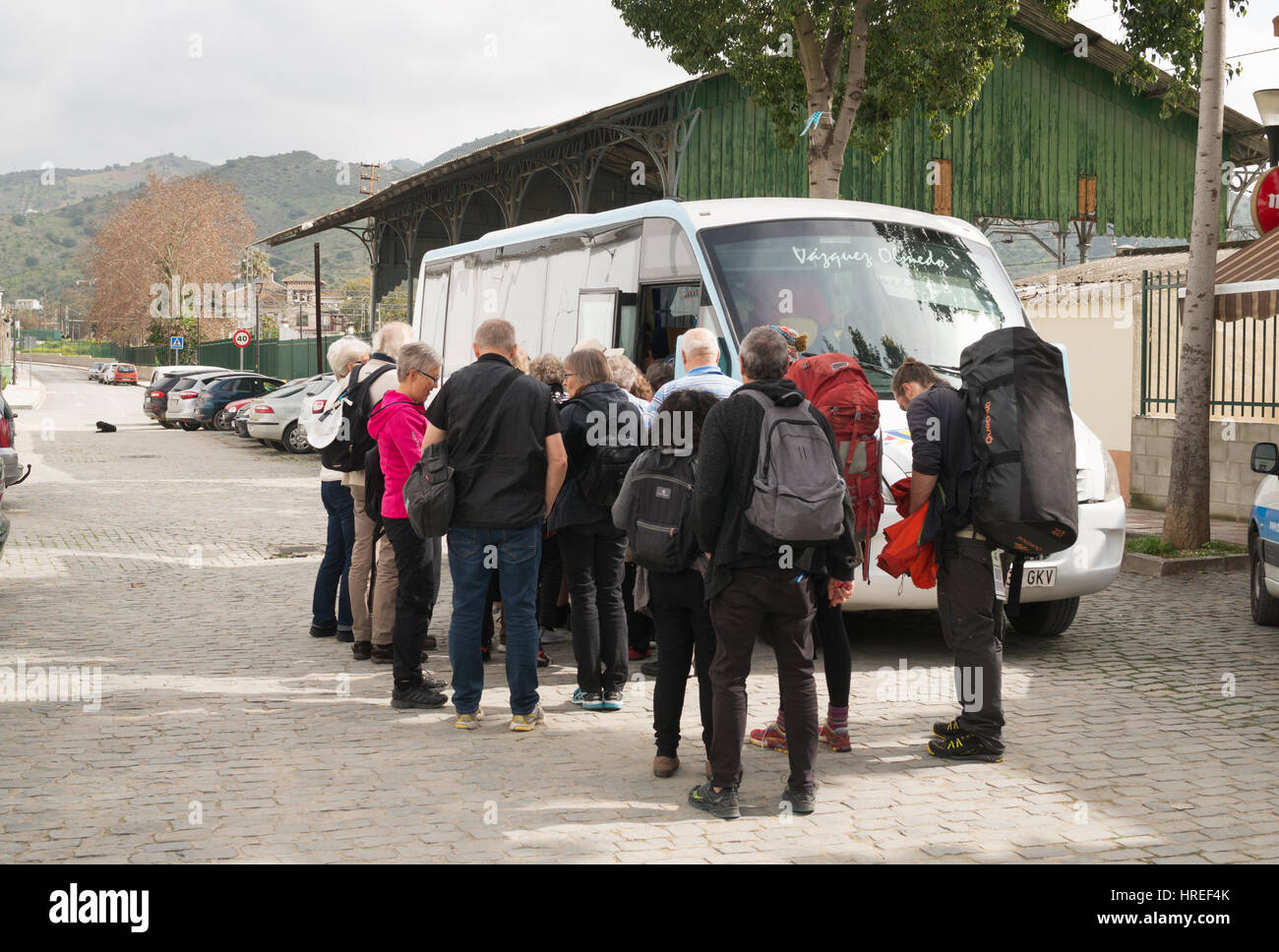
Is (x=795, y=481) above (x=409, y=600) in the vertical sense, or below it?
above

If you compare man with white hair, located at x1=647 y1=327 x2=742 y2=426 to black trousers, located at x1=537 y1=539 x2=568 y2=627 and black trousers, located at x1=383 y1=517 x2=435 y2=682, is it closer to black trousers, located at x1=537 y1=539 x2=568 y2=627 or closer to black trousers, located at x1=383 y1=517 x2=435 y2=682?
black trousers, located at x1=383 y1=517 x2=435 y2=682

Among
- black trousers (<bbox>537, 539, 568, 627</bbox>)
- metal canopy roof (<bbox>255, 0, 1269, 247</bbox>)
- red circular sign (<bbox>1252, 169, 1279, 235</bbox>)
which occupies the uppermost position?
metal canopy roof (<bbox>255, 0, 1269, 247</bbox>)

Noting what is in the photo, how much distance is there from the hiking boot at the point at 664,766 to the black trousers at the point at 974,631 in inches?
51.5

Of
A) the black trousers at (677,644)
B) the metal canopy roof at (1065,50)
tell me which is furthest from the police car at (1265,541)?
the metal canopy roof at (1065,50)

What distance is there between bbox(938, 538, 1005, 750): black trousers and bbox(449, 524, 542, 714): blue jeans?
6.24ft

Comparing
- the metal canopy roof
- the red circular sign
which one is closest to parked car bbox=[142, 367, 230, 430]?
the metal canopy roof

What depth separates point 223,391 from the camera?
35906 millimetres

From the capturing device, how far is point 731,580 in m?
5.08

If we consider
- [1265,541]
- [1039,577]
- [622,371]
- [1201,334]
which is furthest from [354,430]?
[1201,334]

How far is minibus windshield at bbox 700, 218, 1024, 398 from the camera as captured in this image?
863 centimetres

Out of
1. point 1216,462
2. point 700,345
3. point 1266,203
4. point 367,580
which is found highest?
point 1266,203

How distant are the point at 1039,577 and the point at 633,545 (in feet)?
10.7

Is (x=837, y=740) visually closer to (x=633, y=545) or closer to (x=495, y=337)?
(x=633, y=545)
